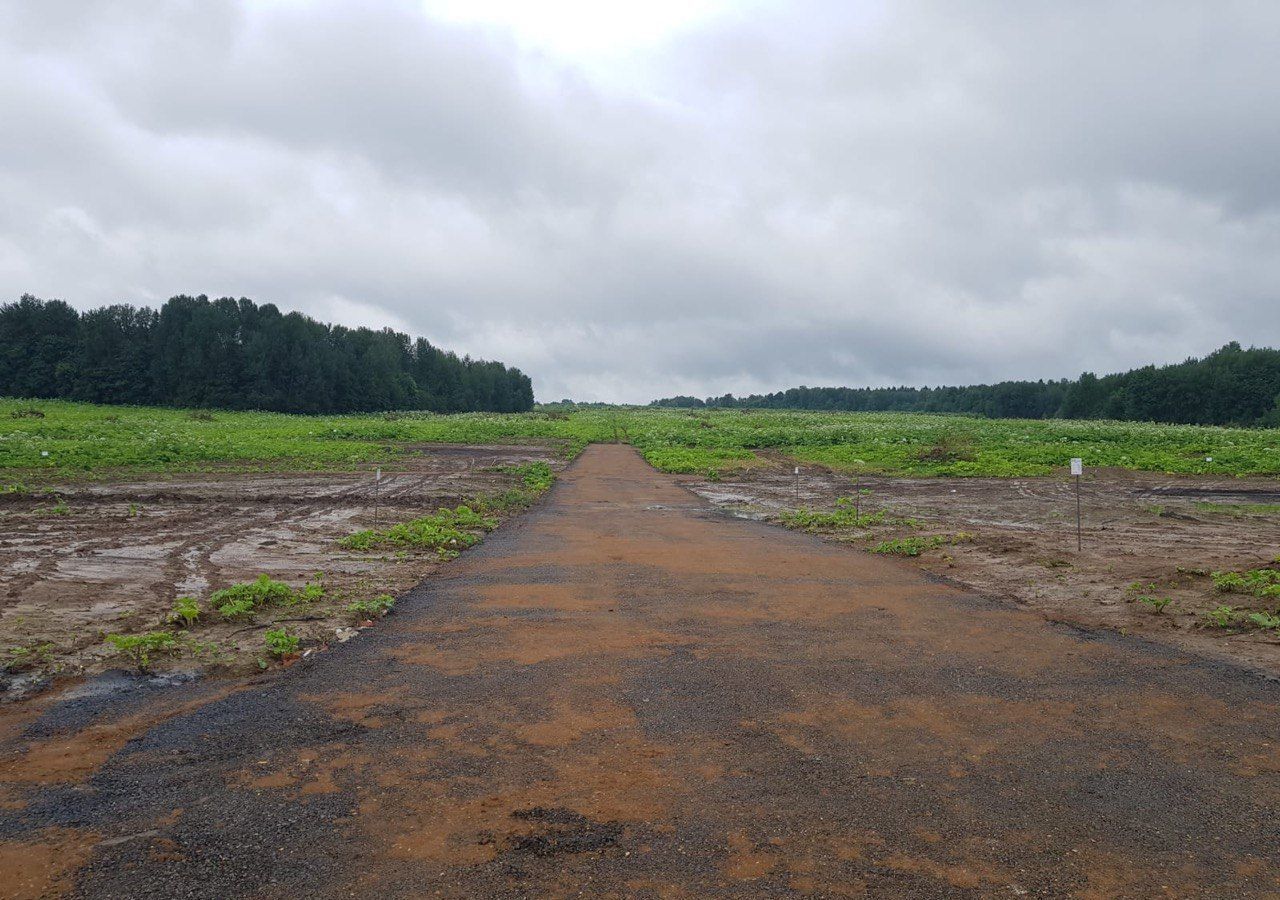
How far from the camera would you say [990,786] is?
4.77m

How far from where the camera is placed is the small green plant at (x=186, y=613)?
27.2ft

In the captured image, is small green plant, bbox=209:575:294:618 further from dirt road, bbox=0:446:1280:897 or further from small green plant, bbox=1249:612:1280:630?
small green plant, bbox=1249:612:1280:630

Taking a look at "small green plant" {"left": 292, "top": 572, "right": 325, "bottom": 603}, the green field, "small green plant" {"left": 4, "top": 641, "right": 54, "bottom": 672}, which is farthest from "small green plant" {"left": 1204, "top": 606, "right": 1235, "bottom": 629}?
the green field

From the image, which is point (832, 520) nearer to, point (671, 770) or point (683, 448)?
point (671, 770)

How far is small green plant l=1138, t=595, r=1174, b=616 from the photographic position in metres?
9.19

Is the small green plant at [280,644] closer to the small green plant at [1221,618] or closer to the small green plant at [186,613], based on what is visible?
the small green plant at [186,613]

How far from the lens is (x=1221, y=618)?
8.54 meters

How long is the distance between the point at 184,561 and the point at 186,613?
4.55 m

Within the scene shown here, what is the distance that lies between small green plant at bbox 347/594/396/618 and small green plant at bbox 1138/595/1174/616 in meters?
9.45

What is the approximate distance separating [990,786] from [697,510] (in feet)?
51.3

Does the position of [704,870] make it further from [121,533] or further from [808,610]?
[121,533]

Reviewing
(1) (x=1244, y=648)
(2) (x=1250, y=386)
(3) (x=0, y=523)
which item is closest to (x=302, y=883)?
(1) (x=1244, y=648)

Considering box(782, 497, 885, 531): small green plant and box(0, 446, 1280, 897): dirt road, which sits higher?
box(782, 497, 885, 531): small green plant

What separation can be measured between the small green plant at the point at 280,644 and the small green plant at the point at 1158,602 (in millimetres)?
9910
